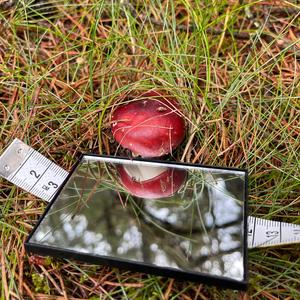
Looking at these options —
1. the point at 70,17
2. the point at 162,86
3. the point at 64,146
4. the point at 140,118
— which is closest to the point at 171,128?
the point at 140,118

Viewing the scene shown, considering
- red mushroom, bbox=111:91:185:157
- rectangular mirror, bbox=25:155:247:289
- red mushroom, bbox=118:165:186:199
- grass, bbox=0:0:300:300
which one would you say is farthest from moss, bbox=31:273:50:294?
red mushroom, bbox=111:91:185:157

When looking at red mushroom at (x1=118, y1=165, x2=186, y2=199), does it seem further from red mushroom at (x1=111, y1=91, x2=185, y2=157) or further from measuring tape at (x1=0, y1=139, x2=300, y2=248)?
measuring tape at (x1=0, y1=139, x2=300, y2=248)

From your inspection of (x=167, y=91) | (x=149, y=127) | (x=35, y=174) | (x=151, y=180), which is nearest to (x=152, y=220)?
(x=151, y=180)

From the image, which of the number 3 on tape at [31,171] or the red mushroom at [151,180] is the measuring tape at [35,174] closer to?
the number 3 on tape at [31,171]

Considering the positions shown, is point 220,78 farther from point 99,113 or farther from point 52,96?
point 52,96

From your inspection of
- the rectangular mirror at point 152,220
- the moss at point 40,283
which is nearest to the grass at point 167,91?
the moss at point 40,283
